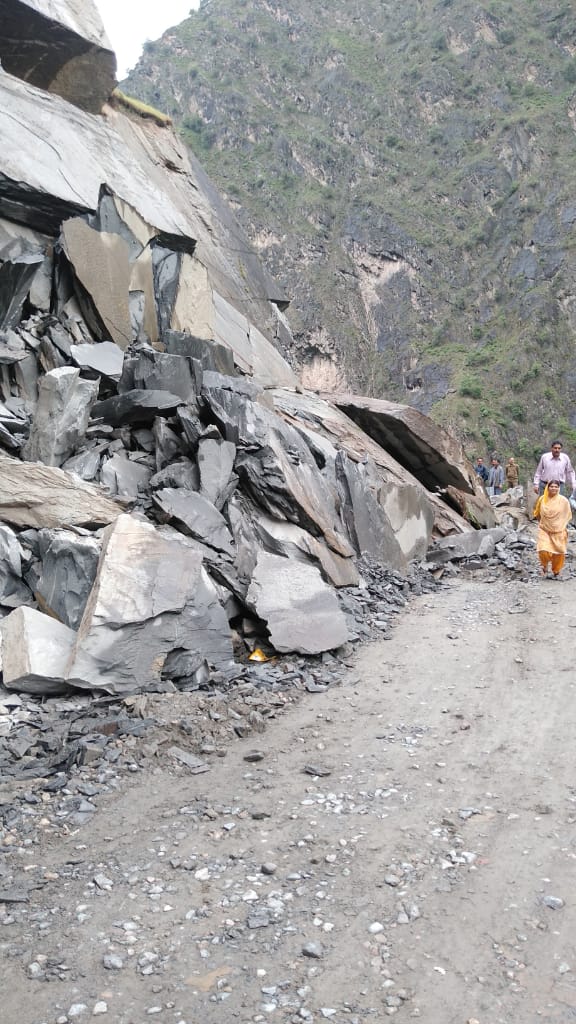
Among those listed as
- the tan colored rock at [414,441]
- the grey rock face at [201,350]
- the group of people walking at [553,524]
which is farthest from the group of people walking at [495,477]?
the grey rock face at [201,350]

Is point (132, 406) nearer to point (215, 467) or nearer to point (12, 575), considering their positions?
point (215, 467)

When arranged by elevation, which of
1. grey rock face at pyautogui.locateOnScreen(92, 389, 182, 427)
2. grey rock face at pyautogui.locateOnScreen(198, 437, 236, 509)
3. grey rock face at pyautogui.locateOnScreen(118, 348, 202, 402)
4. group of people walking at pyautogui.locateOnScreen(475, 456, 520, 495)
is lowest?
group of people walking at pyautogui.locateOnScreen(475, 456, 520, 495)

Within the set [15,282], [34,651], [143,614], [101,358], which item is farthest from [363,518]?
[34,651]

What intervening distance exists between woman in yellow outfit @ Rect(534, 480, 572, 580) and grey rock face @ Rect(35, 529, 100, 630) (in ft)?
15.9

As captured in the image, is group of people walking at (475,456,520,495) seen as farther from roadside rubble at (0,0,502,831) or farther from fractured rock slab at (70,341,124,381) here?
fractured rock slab at (70,341,124,381)

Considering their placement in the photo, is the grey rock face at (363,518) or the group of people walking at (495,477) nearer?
the grey rock face at (363,518)

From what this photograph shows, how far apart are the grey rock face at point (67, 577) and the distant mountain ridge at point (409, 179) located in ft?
116

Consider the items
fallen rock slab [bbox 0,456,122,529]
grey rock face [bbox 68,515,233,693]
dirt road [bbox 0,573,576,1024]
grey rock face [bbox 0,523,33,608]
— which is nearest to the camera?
dirt road [bbox 0,573,576,1024]

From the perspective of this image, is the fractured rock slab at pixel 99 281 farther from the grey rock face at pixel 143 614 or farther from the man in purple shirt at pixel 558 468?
the man in purple shirt at pixel 558 468

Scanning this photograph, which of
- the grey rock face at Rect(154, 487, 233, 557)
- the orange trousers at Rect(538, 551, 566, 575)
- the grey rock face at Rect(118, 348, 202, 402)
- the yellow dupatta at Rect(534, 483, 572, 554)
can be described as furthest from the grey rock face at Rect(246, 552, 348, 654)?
the orange trousers at Rect(538, 551, 566, 575)

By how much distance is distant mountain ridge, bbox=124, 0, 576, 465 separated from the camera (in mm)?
42469

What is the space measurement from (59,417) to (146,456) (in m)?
0.87

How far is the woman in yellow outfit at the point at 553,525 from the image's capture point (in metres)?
8.02

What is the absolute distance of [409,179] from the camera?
55.6m
